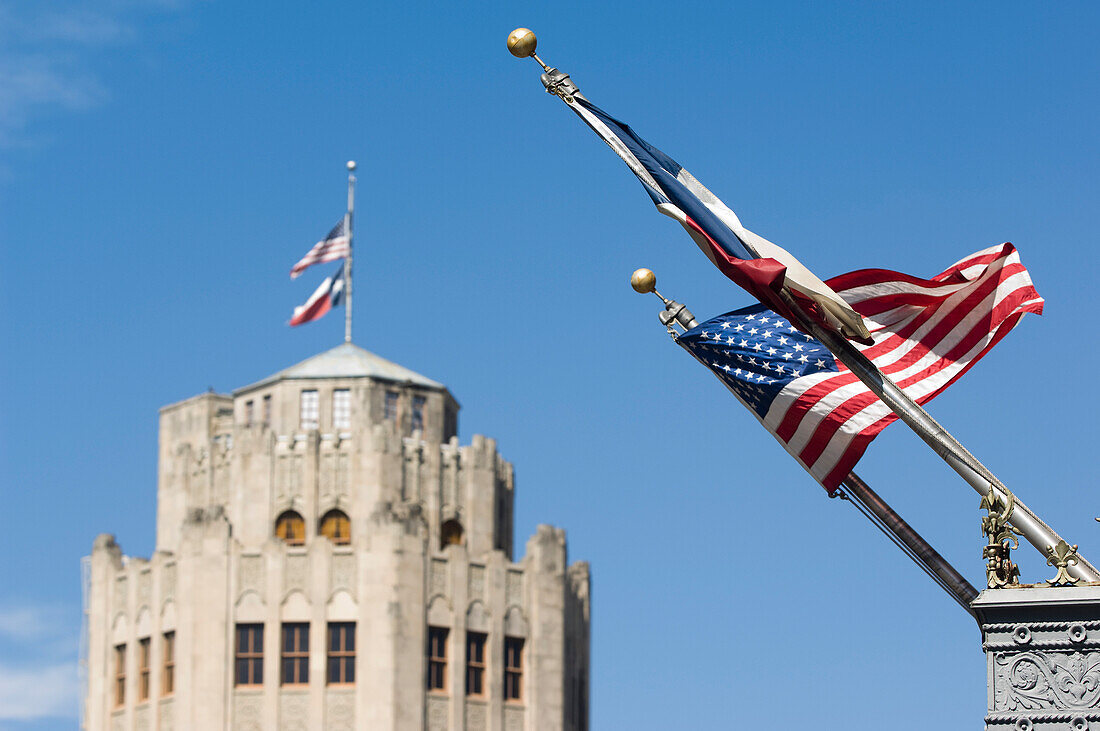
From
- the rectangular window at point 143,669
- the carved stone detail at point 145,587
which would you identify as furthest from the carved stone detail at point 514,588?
the rectangular window at point 143,669

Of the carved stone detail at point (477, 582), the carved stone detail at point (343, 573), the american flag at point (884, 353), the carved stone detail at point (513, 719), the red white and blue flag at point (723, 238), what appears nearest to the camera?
the red white and blue flag at point (723, 238)

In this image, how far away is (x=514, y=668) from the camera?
206 feet

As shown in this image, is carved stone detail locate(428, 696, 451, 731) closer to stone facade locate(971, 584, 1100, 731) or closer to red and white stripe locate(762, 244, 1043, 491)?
red and white stripe locate(762, 244, 1043, 491)

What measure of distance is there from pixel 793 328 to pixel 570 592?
4325 cm

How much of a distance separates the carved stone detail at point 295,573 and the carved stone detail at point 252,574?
785mm

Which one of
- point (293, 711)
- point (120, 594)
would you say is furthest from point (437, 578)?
point (120, 594)

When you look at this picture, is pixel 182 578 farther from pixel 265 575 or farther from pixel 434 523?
pixel 434 523

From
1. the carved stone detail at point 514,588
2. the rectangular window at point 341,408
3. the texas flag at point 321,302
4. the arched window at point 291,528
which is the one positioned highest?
the texas flag at point 321,302

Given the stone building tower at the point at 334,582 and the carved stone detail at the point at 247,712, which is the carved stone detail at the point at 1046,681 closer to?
the stone building tower at the point at 334,582

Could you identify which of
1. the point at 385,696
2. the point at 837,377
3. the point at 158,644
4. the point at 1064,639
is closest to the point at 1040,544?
the point at 1064,639

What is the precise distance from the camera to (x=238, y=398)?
216ft

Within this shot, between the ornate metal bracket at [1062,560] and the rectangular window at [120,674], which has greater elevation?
the rectangular window at [120,674]

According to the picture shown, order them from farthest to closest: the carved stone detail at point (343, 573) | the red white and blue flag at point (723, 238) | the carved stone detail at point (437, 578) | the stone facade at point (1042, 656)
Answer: the carved stone detail at point (437, 578)
the carved stone detail at point (343, 573)
the red white and blue flag at point (723, 238)
the stone facade at point (1042, 656)

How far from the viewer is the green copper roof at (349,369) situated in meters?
64.4
